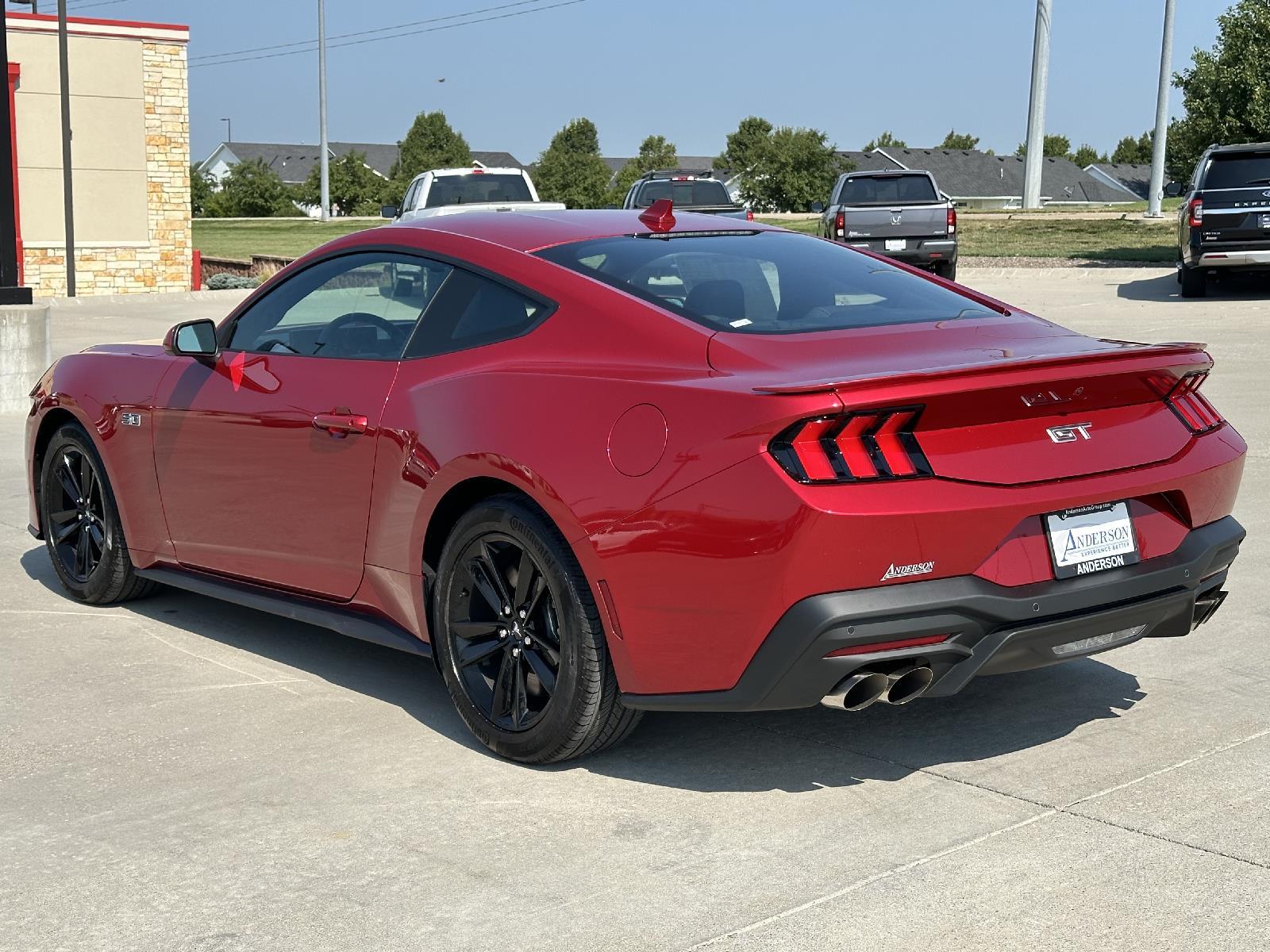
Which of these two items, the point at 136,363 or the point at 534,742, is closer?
the point at 534,742

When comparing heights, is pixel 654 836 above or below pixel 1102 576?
below

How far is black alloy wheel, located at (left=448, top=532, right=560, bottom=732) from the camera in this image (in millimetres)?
4430

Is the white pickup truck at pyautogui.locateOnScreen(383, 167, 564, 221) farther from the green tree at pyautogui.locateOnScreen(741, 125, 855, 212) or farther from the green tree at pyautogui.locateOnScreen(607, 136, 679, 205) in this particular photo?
the green tree at pyautogui.locateOnScreen(607, 136, 679, 205)

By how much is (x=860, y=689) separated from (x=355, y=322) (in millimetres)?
2232

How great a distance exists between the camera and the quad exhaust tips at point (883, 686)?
3928mm

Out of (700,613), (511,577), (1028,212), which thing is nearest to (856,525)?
(700,613)

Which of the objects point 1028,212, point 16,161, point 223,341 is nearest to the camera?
point 223,341

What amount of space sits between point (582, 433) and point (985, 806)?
1399mm

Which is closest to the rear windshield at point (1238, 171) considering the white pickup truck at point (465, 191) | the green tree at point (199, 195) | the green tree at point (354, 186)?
the white pickup truck at point (465, 191)

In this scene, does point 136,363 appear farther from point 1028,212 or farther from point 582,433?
→ point 1028,212

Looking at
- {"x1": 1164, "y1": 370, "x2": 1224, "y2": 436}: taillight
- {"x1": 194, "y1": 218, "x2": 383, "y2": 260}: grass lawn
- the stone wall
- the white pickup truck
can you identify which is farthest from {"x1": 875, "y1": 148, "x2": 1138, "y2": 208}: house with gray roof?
{"x1": 1164, "y1": 370, "x2": 1224, "y2": 436}: taillight

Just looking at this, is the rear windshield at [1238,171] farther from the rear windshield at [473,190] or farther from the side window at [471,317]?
the side window at [471,317]

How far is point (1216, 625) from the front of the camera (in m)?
5.93

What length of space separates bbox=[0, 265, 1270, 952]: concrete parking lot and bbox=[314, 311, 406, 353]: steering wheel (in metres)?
1.14
